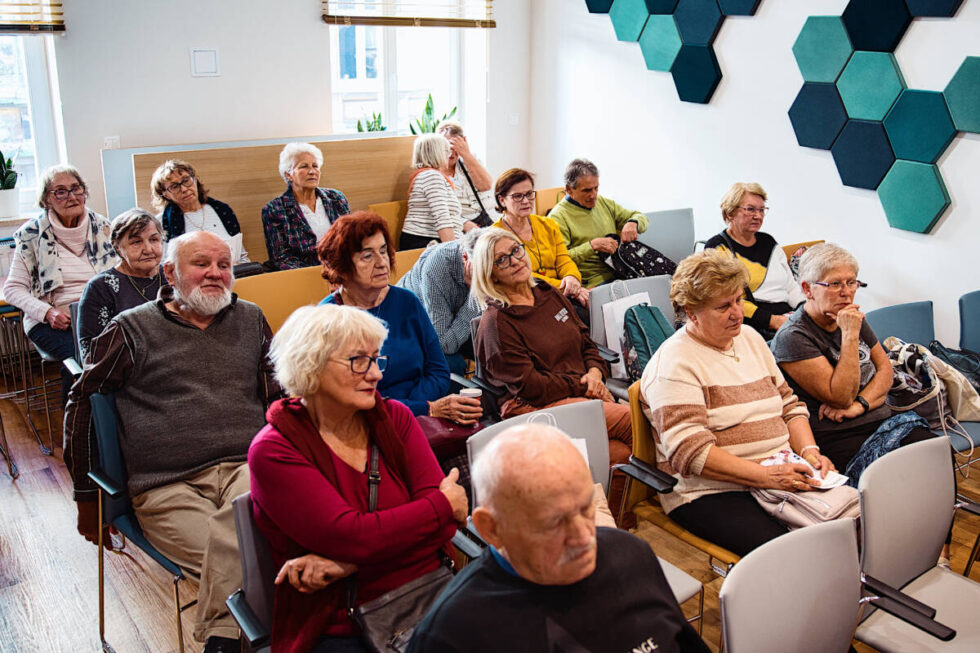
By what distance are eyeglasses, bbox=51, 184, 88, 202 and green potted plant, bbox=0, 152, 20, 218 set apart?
112 centimetres

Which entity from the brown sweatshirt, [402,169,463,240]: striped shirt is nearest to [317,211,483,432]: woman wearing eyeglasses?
the brown sweatshirt

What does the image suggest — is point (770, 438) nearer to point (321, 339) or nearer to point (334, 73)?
point (321, 339)

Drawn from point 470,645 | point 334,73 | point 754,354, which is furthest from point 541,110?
point 470,645

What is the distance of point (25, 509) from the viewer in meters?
3.45

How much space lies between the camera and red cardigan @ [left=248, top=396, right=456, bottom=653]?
5.98 ft

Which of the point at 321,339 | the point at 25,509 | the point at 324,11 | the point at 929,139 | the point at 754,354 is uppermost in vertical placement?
the point at 324,11

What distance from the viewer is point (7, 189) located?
485 centimetres

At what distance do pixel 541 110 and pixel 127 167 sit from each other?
364 cm

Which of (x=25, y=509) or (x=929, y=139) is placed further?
(x=929, y=139)

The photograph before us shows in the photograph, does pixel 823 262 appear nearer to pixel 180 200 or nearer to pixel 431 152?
pixel 431 152

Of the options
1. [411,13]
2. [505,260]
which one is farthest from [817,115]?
[411,13]

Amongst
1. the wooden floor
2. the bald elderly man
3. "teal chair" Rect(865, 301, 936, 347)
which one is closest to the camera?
the bald elderly man

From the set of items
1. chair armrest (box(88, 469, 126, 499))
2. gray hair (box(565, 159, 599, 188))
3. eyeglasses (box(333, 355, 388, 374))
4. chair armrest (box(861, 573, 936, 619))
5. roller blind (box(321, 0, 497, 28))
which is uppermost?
roller blind (box(321, 0, 497, 28))

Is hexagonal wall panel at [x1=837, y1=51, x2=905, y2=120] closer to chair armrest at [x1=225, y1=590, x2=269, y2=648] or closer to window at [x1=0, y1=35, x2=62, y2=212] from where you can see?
chair armrest at [x1=225, y1=590, x2=269, y2=648]
